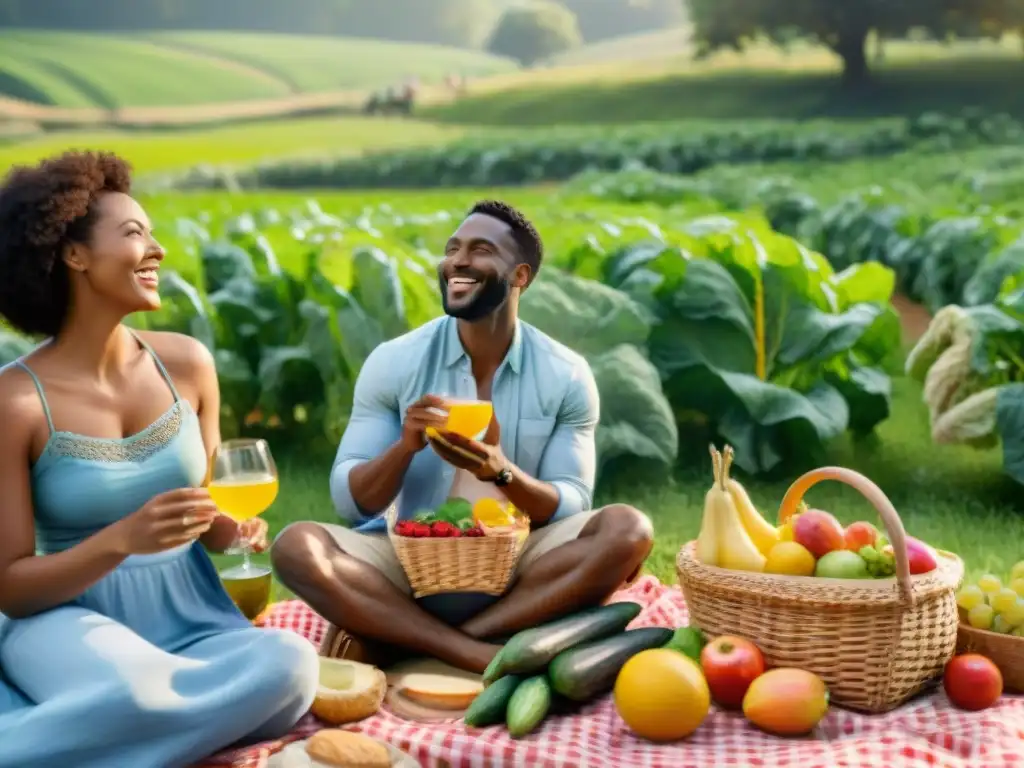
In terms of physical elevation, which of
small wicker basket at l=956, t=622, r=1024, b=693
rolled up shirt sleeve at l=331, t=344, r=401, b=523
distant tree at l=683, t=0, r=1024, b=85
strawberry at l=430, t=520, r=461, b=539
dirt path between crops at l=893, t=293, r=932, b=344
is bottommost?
dirt path between crops at l=893, t=293, r=932, b=344

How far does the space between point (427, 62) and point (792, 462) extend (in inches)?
649

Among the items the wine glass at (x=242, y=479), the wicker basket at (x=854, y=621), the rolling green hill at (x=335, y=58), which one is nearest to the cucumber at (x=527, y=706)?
the wicker basket at (x=854, y=621)

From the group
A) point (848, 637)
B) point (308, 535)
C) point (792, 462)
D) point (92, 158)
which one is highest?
point (92, 158)

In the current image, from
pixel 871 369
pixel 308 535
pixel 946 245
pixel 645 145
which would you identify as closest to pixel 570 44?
pixel 645 145

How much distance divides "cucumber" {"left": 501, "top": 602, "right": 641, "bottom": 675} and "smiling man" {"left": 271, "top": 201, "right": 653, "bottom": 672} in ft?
0.26

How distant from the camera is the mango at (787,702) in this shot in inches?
138

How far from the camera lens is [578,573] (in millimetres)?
3979

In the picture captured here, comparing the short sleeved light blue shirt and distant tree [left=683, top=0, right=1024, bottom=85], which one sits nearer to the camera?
the short sleeved light blue shirt

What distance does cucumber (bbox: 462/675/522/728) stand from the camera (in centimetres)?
360

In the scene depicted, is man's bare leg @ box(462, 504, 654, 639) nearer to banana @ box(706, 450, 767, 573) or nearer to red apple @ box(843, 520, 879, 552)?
banana @ box(706, 450, 767, 573)

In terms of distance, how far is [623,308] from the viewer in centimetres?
666

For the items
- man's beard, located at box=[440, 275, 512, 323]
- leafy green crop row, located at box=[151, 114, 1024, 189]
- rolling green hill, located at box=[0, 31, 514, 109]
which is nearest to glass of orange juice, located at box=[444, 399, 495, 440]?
man's beard, located at box=[440, 275, 512, 323]

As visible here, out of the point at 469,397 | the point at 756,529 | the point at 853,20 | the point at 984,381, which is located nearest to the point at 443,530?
the point at 469,397

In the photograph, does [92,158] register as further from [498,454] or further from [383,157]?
[383,157]
